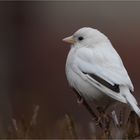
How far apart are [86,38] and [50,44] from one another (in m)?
5.70

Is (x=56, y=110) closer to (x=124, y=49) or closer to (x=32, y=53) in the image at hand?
(x=124, y=49)

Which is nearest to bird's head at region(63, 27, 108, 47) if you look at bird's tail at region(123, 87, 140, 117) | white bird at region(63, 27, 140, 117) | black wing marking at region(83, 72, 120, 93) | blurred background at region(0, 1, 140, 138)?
white bird at region(63, 27, 140, 117)

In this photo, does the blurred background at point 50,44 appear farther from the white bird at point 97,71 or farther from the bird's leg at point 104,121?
the bird's leg at point 104,121

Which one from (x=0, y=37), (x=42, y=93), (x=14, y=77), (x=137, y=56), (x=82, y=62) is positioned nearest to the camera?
(x=82, y=62)

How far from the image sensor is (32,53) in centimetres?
1019

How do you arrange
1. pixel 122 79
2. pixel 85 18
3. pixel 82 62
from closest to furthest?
pixel 122 79, pixel 82 62, pixel 85 18

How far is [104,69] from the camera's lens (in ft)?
12.8

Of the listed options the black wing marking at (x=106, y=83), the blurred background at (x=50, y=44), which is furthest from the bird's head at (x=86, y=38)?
the blurred background at (x=50, y=44)

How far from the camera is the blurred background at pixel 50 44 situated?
26.8 ft

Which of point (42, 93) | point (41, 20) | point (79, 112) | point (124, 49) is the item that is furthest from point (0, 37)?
point (79, 112)

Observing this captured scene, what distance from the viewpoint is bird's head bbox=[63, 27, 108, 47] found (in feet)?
13.8

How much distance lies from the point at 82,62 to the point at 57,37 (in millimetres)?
6038

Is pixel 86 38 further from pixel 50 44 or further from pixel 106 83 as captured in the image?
pixel 50 44

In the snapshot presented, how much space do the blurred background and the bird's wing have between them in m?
2.88
